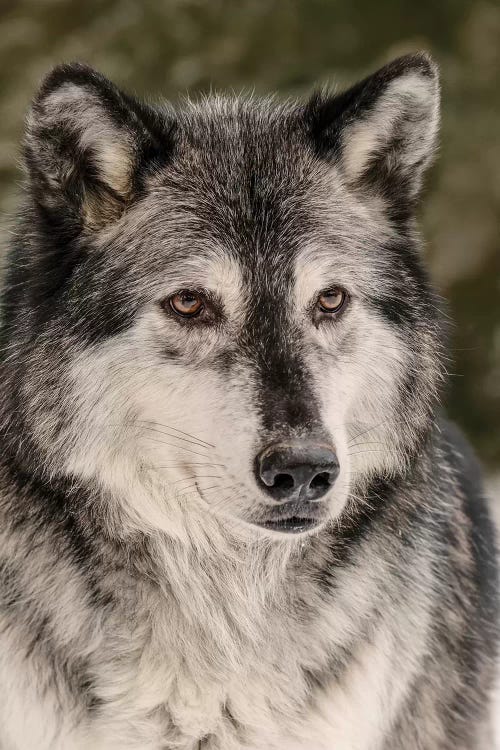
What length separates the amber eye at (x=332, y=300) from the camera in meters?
2.94

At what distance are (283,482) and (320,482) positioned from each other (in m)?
0.10

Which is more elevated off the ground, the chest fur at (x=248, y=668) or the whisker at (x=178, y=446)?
the whisker at (x=178, y=446)

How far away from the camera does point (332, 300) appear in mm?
2949

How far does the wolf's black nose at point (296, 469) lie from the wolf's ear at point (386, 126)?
3.26 feet

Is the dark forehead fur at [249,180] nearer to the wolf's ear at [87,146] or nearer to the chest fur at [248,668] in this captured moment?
the wolf's ear at [87,146]

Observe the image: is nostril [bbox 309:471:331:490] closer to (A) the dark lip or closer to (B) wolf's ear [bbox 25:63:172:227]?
(A) the dark lip

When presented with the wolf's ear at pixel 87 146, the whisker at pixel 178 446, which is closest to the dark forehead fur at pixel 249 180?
the wolf's ear at pixel 87 146

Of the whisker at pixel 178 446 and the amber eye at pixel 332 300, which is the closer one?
the whisker at pixel 178 446

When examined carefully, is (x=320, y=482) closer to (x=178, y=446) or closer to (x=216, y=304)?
(x=178, y=446)

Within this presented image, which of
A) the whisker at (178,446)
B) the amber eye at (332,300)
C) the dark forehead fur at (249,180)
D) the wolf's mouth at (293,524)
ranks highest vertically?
the dark forehead fur at (249,180)

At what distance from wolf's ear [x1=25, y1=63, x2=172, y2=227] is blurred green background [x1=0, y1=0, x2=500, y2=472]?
5.01m

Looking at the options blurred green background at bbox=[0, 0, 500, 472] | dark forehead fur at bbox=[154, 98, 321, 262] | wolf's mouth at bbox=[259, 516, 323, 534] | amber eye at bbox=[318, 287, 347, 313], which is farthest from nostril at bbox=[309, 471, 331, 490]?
blurred green background at bbox=[0, 0, 500, 472]

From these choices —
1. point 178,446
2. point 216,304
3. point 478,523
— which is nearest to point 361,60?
point 478,523

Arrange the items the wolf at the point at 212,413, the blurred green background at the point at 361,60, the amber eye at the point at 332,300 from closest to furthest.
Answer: the wolf at the point at 212,413, the amber eye at the point at 332,300, the blurred green background at the point at 361,60
